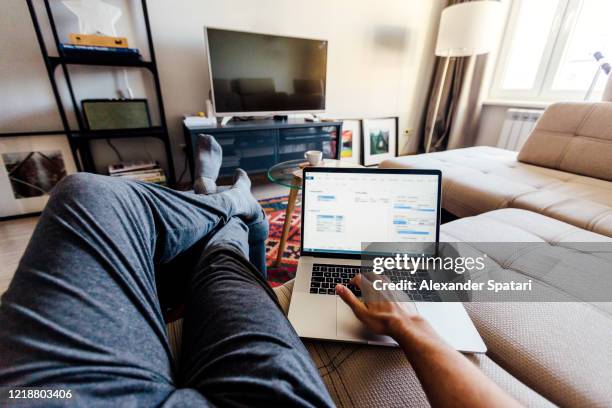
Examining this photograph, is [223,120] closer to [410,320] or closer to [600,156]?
[410,320]

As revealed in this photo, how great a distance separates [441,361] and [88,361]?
1.36ft

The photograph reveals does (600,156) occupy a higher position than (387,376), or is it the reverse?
(600,156)

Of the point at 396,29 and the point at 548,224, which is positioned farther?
the point at 396,29

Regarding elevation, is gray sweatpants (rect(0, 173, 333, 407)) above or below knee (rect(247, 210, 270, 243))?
above

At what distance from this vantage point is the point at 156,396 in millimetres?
308

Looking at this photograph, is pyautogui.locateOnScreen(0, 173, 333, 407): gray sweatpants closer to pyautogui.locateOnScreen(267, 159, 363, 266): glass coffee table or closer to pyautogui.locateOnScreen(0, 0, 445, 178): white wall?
pyautogui.locateOnScreen(267, 159, 363, 266): glass coffee table

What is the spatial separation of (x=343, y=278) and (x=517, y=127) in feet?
8.51

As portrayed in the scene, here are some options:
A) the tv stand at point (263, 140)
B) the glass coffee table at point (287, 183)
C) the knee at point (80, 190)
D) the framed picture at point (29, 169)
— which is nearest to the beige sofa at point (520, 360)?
the knee at point (80, 190)

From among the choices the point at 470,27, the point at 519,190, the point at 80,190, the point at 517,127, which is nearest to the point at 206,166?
the point at 80,190

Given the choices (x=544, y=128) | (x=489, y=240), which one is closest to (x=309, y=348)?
(x=489, y=240)

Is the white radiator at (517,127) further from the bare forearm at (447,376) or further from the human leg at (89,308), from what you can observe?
the human leg at (89,308)

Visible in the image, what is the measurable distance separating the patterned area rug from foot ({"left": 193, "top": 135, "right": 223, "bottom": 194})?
17.7 inches

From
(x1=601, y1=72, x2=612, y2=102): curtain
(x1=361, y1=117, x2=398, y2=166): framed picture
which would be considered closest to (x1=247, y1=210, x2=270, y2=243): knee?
(x1=361, y1=117, x2=398, y2=166): framed picture

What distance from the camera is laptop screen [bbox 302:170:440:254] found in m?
0.62
